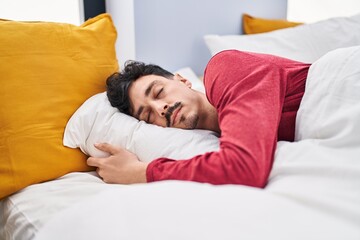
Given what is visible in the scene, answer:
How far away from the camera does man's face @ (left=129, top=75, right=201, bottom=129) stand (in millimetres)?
1021

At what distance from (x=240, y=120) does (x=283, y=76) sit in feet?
0.84

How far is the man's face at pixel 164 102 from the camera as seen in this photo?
1.02 meters

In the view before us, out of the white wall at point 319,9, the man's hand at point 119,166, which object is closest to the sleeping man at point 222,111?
the man's hand at point 119,166

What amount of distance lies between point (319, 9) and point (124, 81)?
1.55m

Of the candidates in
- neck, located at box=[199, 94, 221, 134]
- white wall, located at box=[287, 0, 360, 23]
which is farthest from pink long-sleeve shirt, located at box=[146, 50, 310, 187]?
white wall, located at box=[287, 0, 360, 23]

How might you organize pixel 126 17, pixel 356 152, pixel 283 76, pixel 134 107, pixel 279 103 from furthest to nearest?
pixel 126 17 < pixel 134 107 < pixel 283 76 < pixel 279 103 < pixel 356 152

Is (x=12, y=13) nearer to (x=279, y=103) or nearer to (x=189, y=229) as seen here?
(x=279, y=103)

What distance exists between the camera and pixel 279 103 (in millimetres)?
863

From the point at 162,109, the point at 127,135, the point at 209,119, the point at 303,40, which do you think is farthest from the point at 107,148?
the point at 303,40

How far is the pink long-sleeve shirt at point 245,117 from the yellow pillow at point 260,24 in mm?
927

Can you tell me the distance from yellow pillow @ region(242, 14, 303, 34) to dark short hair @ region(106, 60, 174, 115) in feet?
2.90

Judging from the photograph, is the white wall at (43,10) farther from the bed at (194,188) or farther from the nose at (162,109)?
the nose at (162,109)

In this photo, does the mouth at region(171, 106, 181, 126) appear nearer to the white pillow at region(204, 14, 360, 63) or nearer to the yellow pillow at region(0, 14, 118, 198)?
the yellow pillow at region(0, 14, 118, 198)

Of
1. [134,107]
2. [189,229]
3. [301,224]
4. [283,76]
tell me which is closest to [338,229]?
[301,224]
